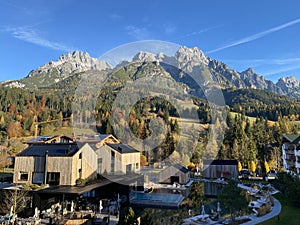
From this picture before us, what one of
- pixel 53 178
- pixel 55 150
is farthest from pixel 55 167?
pixel 55 150

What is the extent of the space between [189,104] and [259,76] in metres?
189

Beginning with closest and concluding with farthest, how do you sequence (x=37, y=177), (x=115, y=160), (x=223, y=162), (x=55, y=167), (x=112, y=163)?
1. (x=55, y=167)
2. (x=37, y=177)
3. (x=112, y=163)
4. (x=115, y=160)
5. (x=223, y=162)

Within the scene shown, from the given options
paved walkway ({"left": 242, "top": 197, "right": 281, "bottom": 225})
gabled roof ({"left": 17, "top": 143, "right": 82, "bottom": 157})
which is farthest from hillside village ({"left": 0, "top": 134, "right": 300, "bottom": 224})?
paved walkway ({"left": 242, "top": 197, "right": 281, "bottom": 225})

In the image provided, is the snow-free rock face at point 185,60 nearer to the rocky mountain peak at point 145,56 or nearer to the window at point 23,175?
the rocky mountain peak at point 145,56

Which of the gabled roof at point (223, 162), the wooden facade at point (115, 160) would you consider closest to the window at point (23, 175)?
the wooden facade at point (115, 160)

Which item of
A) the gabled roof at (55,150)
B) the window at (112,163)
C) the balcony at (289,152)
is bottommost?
the window at (112,163)

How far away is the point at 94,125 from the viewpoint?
1270 centimetres

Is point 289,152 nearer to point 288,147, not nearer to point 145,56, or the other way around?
point 288,147

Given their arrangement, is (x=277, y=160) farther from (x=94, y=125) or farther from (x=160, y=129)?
(x=94, y=125)

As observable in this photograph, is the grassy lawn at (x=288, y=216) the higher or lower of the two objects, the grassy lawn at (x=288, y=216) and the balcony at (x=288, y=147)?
the lower

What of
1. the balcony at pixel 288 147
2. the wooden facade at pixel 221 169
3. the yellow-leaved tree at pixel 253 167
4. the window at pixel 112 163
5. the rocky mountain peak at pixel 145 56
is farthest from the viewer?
the yellow-leaved tree at pixel 253 167

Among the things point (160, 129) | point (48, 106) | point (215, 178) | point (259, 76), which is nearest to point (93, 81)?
point (160, 129)

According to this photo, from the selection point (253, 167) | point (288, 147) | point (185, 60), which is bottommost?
point (253, 167)

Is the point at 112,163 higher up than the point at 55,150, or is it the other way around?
the point at 55,150
